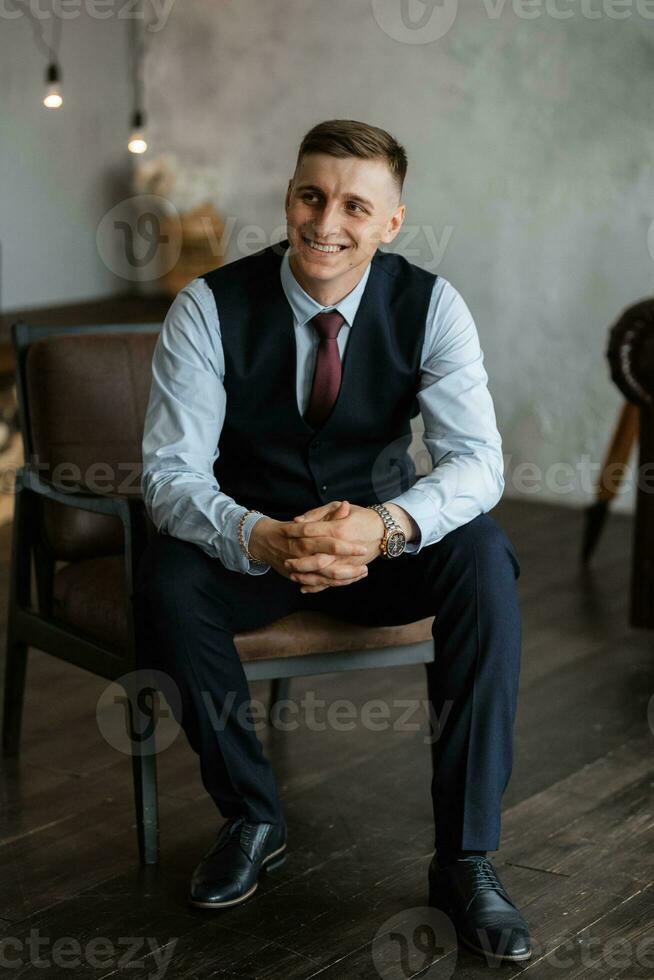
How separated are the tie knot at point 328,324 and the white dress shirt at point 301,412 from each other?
0.03 ft

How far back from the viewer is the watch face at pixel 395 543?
6.65 feet

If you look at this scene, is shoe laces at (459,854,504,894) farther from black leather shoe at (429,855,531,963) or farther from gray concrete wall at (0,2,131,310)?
gray concrete wall at (0,2,131,310)

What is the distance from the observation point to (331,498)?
87.7 inches

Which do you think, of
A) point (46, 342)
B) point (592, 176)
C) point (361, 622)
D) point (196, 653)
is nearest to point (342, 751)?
point (361, 622)

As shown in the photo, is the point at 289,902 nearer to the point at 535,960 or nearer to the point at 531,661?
the point at 535,960

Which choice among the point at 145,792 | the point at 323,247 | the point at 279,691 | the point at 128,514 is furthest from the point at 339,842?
the point at 323,247

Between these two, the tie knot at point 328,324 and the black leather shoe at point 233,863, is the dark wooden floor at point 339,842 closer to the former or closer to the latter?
the black leather shoe at point 233,863

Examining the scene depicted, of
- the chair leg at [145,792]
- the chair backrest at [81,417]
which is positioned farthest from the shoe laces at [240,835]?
the chair backrest at [81,417]

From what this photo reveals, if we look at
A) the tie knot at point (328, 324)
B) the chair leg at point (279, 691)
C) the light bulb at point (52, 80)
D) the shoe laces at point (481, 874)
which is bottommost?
the chair leg at point (279, 691)

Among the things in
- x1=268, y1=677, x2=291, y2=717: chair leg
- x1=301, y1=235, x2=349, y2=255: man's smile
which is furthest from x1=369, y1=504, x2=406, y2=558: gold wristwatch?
x1=268, y1=677, x2=291, y2=717: chair leg

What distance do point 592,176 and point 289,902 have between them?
10.7ft

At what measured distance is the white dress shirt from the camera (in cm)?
205

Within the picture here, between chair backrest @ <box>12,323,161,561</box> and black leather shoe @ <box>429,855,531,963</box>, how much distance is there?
3.21ft

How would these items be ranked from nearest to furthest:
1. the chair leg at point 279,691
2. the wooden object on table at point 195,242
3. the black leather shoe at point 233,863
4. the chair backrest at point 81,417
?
the black leather shoe at point 233,863 < the chair backrest at point 81,417 < the chair leg at point 279,691 < the wooden object on table at point 195,242
